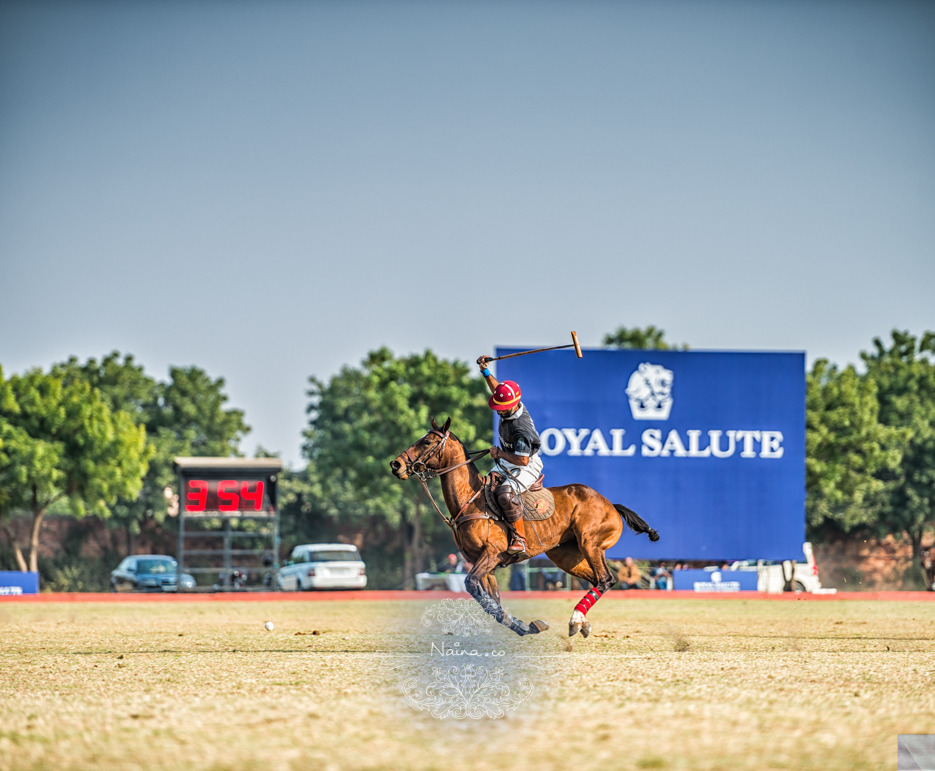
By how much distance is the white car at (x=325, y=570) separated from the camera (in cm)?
3369

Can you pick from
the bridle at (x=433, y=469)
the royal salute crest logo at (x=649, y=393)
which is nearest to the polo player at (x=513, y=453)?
the bridle at (x=433, y=469)

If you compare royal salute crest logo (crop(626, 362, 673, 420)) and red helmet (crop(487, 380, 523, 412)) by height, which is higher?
royal salute crest logo (crop(626, 362, 673, 420))

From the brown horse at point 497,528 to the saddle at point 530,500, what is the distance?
0.08 meters

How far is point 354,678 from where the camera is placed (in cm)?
945

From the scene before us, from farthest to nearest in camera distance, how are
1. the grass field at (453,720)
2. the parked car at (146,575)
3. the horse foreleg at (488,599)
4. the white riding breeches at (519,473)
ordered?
the parked car at (146,575) → the white riding breeches at (519,473) → the horse foreleg at (488,599) → the grass field at (453,720)

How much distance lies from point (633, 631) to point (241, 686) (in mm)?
8548

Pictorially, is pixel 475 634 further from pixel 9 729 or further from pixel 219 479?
pixel 219 479

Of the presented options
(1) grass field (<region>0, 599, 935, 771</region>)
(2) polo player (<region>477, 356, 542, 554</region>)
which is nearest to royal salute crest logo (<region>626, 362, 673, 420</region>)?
(1) grass field (<region>0, 599, 935, 771</region>)

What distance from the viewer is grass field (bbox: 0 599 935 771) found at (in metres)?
6.09

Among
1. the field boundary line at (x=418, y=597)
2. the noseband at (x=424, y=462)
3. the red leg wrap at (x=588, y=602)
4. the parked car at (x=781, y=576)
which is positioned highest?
the noseband at (x=424, y=462)

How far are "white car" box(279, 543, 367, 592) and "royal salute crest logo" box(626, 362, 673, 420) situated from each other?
389 inches

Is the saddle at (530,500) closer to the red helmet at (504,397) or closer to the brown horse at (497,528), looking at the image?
the brown horse at (497,528)

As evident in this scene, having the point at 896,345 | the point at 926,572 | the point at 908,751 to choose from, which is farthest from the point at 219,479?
the point at 896,345

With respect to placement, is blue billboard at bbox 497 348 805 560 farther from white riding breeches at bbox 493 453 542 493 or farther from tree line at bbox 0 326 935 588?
white riding breeches at bbox 493 453 542 493
